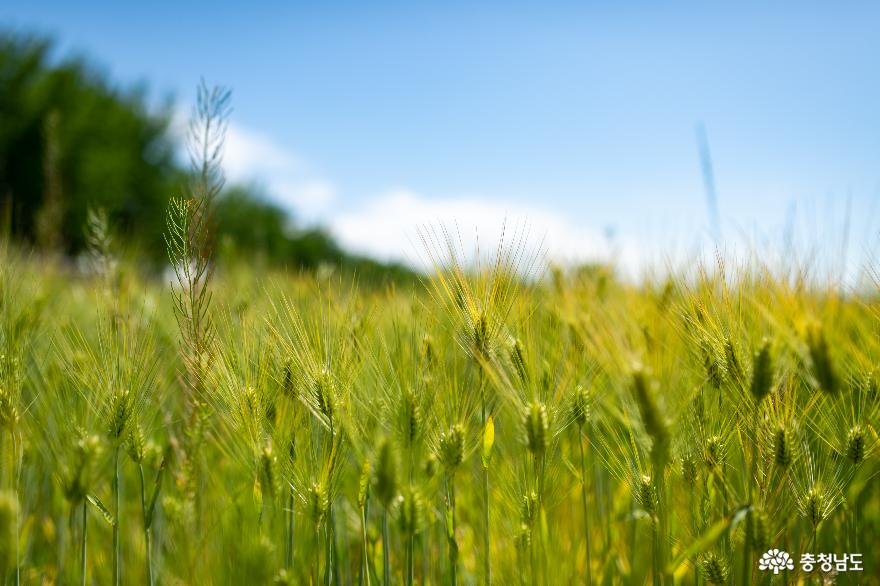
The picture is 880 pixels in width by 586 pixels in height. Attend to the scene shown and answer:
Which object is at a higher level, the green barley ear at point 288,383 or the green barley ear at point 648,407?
the green barley ear at point 648,407

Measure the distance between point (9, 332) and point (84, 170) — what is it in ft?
64.4

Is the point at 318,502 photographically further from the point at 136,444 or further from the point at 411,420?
the point at 136,444

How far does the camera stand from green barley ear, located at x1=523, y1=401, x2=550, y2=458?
1.07m

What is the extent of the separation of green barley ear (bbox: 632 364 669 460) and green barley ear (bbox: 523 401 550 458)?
191 mm

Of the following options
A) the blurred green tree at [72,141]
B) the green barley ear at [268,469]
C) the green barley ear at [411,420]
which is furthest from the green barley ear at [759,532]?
the blurred green tree at [72,141]

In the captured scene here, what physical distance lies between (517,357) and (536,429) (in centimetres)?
25

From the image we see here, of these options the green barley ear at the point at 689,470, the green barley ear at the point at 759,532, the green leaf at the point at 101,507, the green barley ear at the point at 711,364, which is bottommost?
the green leaf at the point at 101,507

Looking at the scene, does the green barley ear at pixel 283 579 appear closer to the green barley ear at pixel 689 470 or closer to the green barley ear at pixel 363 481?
the green barley ear at pixel 363 481

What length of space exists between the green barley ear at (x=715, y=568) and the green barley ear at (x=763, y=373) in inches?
12.5

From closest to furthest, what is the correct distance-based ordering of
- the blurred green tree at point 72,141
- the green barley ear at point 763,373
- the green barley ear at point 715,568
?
the green barley ear at point 763,373, the green barley ear at point 715,568, the blurred green tree at point 72,141

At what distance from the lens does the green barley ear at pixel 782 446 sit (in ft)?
3.59

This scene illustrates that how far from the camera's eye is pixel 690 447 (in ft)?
3.91

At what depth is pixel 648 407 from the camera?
3.01 feet

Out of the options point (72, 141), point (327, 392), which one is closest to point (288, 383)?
point (327, 392)
